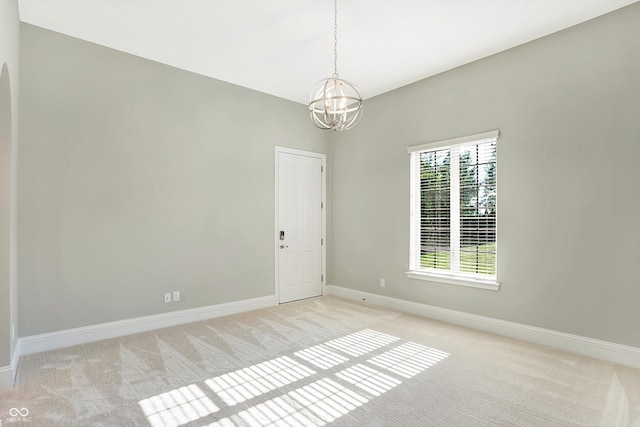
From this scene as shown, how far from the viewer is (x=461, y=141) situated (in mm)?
4082

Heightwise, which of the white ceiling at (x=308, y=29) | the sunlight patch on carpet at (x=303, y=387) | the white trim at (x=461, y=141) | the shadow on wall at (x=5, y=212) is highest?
the white ceiling at (x=308, y=29)

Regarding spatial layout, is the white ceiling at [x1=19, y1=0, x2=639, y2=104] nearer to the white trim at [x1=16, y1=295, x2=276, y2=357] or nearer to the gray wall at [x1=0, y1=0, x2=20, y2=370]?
the gray wall at [x1=0, y1=0, x2=20, y2=370]

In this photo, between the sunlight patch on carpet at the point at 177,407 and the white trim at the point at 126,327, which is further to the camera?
the white trim at the point at 126,327

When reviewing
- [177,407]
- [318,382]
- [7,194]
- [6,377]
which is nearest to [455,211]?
[318,382]

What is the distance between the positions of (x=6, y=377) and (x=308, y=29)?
3.88 m

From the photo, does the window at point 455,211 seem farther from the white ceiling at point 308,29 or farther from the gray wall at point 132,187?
the gray wall at point 132,187

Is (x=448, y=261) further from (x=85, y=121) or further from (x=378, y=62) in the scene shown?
(x=85, y=121)

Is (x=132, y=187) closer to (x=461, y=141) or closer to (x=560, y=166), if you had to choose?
(x=461, y=141)

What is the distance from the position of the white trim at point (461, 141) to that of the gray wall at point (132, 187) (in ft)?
7.09

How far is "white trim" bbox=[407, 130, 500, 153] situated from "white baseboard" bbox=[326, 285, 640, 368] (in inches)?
81.0

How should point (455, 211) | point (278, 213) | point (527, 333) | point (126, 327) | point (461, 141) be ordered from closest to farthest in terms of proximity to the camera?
point (527, 333) → point (126, 327) → point (461, 141) → point (455, 211) → point (278, 213)

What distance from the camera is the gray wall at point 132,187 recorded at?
128 inches

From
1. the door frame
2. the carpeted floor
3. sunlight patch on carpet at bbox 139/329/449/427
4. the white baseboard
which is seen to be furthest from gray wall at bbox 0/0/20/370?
the white baseboard

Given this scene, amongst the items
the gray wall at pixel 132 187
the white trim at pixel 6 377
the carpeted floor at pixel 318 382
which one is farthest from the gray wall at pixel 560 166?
the white trim at pixel 6 377
